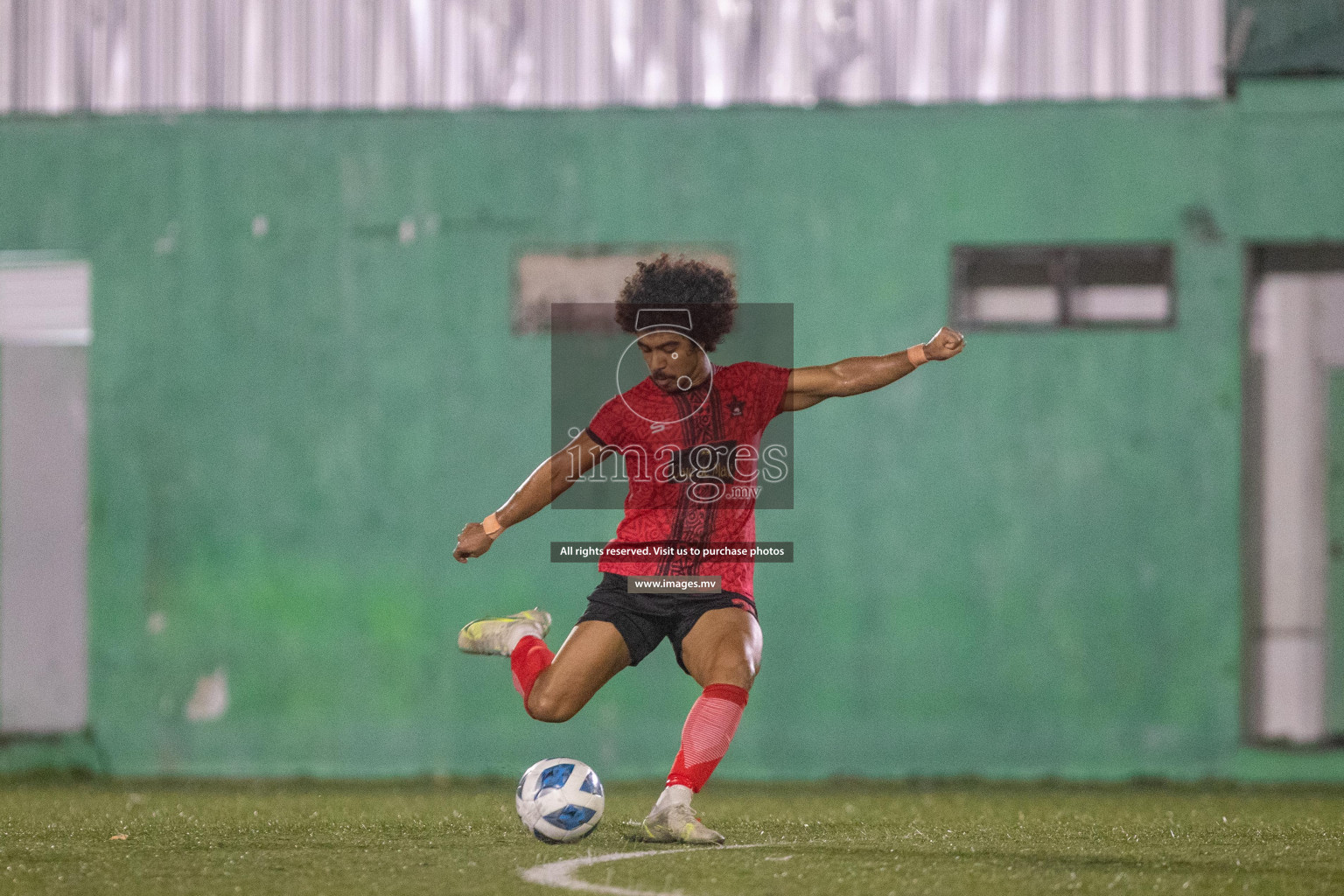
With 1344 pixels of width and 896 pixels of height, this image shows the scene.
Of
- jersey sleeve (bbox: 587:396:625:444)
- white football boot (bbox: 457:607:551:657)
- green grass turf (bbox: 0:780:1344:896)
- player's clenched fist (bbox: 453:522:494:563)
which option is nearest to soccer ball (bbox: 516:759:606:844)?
green grass turf (bbox: 0:780:1344:896)

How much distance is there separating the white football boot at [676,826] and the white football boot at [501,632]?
3.52 ft

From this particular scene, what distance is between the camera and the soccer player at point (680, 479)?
5.89 metres

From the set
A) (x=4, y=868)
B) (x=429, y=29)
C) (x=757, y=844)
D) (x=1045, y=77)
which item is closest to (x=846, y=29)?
(x=1045, y=77)

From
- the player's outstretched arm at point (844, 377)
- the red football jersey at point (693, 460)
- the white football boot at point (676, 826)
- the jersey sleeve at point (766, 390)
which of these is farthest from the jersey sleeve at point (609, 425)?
the white football boot at point (676, 826)

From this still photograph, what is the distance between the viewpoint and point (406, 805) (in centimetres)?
810

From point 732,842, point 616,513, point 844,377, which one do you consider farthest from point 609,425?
point 616,513

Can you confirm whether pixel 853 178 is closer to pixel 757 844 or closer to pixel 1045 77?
pixel 1045 77

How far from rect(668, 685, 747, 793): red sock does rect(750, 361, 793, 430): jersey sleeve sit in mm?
1047

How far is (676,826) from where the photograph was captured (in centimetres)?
563

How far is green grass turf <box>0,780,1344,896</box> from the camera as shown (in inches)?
198

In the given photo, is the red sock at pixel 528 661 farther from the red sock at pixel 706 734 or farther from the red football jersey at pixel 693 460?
the red sock at pixel 706 734

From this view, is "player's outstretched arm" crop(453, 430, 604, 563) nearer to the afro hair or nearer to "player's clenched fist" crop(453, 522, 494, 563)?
"player's clenched fist" crop(453, 522, 494, 563)

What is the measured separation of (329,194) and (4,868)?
571cm

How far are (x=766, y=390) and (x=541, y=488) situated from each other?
0.95 metres
